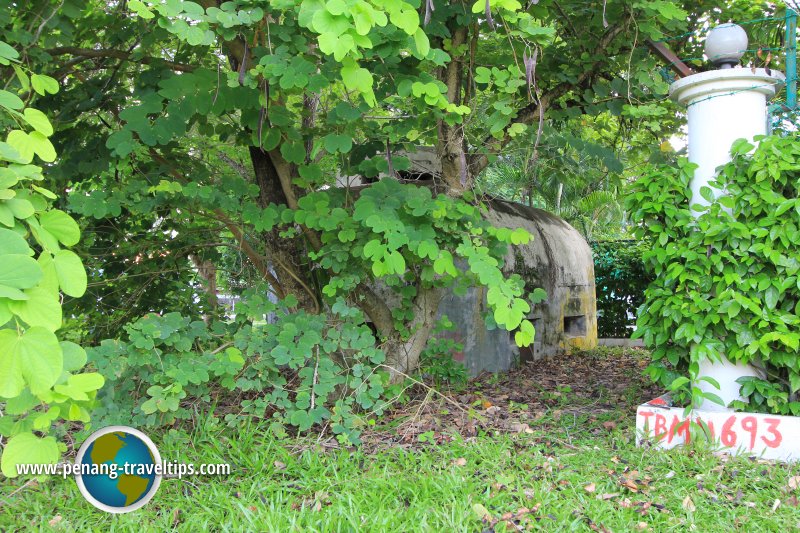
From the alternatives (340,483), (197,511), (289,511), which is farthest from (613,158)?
(197,511)

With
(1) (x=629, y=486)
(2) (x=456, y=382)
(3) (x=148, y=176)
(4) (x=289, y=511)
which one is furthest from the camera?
(2) (x=456, y=382)

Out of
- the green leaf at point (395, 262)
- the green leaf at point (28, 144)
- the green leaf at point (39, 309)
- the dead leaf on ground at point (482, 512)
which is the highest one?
the green leaf at point (28, 144)

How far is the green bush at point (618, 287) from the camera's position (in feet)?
35.3

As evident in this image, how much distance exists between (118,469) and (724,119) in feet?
13.0

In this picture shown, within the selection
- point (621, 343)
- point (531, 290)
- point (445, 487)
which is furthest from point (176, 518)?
point (621, 343)

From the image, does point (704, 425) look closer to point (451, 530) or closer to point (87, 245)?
point (451, 530)

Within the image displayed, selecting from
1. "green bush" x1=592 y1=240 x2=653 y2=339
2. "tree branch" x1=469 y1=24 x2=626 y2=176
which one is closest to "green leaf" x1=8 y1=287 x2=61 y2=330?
"tree branch" x1=469 y1=24 x2=626 y2=176

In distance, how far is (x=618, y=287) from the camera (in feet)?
35.9

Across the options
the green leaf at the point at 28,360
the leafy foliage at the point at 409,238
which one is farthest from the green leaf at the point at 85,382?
the leafy foliage at the point at 409,238

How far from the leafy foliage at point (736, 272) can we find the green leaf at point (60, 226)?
126 inches

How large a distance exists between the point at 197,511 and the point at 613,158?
383cm

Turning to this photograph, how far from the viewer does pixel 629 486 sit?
3.14m

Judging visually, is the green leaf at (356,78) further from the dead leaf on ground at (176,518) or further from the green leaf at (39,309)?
the dead leaf on ground at (176,518)

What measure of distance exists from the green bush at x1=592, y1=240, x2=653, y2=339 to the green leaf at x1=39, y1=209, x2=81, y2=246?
403 inches
